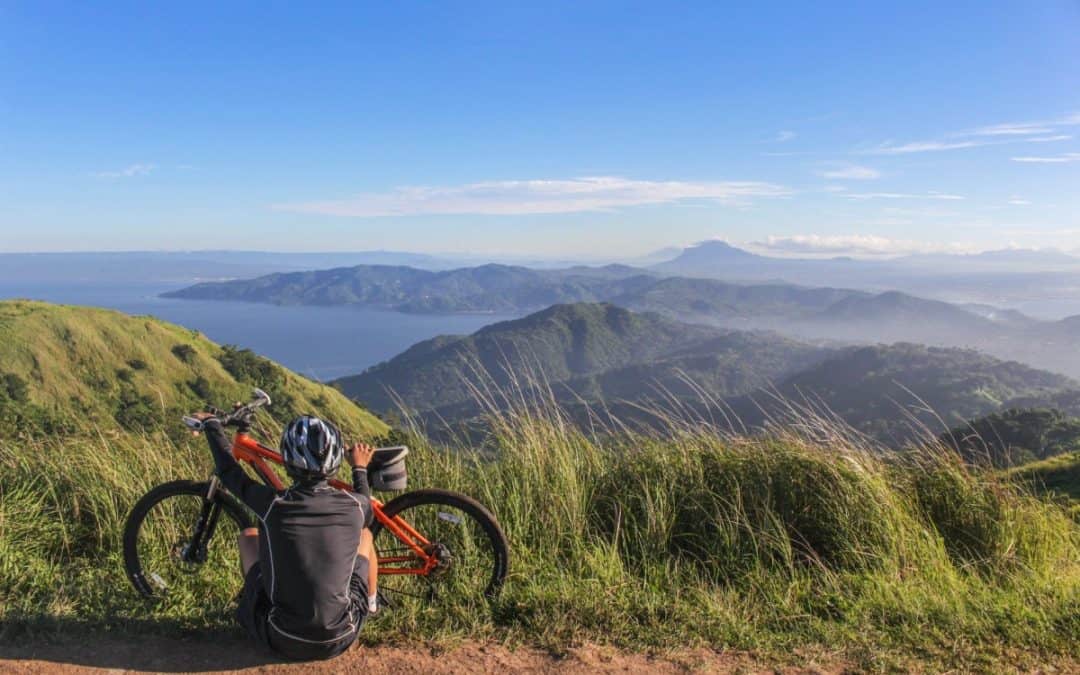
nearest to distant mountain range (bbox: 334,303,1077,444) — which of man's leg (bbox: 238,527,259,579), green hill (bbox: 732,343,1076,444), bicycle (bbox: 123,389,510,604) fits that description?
green hill (bbox: 732,343,1076,444)

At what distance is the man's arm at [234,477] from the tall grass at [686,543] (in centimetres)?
73

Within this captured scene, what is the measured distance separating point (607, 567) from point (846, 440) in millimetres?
2365

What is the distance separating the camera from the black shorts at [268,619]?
9.25 ft

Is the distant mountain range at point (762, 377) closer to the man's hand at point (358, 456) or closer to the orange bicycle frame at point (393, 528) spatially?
the orange bicycle frame at point (393, 528)

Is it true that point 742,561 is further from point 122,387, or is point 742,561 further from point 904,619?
point 122,387

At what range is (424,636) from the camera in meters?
3.20

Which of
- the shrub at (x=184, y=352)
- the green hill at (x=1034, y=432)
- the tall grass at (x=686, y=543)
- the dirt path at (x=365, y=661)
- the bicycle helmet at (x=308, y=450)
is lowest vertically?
the green hill at (x=1034, y=432)

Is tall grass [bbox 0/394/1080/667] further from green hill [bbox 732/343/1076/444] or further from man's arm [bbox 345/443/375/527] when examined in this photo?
green hill [bbox 732/343/1076/444]

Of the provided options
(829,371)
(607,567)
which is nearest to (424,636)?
(607,567)

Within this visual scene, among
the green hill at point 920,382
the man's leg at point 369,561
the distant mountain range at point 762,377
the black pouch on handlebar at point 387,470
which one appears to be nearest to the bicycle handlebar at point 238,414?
the black pouch on handlebar at point 387,470

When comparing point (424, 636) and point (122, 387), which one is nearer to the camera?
point (424, 636)

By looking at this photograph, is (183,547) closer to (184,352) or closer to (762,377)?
(184,352)

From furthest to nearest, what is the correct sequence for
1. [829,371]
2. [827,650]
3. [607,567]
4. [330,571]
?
[829,371]
[607,567]
[827,650]
[330,571]

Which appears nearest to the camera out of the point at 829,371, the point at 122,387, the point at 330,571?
the point at 330,571
